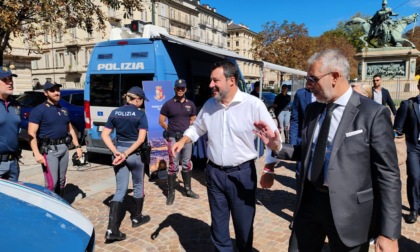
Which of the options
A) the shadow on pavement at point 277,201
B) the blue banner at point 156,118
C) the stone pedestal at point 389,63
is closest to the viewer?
the shadow on pavement at point 277,201

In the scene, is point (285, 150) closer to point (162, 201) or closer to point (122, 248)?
point (122, 248)

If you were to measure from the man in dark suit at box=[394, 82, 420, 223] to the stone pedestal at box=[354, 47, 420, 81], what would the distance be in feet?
58.6

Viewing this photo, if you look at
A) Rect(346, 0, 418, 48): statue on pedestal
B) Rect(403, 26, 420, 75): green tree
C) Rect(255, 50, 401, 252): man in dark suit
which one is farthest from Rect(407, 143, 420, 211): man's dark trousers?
Rect(403, 26, 420, 75): green tree

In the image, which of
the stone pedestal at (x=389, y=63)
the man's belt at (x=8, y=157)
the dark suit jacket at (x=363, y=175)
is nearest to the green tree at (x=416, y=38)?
the stone pedestal at (x=389, y=63)

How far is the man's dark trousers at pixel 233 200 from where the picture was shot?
2807 millimetres

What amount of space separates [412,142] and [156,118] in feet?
14.7

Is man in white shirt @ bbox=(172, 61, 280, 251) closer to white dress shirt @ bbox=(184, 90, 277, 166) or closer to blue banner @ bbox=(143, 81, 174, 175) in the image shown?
white dress shirt @ bbox=(184, 90, 277, 166)

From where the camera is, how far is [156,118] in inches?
251

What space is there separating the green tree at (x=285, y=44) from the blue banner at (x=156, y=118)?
97.2 feet

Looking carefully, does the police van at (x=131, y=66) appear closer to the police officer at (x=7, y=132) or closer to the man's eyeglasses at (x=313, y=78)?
the police officer at (x=7, y=132)

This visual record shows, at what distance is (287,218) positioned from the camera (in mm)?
4605

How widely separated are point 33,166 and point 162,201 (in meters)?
4.40

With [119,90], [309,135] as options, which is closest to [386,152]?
[309,135]

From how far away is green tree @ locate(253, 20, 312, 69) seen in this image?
110ft
